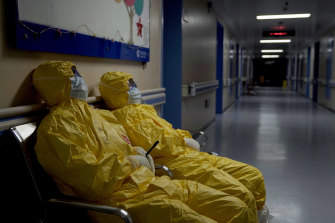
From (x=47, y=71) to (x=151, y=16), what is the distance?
1.95 m

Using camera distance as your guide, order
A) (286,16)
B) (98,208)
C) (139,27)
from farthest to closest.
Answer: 1. (286,16)
2. (139,27)
3. (98,208)

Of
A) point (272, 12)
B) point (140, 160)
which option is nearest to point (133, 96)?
point (140, 160)

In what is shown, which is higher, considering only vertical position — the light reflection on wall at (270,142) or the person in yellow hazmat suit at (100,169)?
the person in yellow hazmat suit at (100,169)

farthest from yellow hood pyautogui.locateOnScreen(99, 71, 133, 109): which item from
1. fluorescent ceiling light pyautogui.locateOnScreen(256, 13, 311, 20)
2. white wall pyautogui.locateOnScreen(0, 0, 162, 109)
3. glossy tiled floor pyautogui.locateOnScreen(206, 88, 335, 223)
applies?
fluorescent ceiling light pyautogui.locateOnScreen(256, 13, 311, 20)

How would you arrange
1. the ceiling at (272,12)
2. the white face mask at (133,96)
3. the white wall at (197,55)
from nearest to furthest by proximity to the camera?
the white face mask at (133,96)
the white wall at (197,55)
the ceiling at (272,12)

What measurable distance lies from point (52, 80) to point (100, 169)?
0.52 meters

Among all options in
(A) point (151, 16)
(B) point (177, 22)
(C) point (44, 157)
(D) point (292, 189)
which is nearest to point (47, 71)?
(C) point (44, 157)

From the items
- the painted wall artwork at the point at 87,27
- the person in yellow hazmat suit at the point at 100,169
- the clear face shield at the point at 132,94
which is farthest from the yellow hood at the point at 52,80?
the clear face shield at the point at 132,94

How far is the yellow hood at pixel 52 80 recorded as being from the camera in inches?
61.2

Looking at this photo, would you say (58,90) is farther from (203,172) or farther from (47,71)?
(203,172)

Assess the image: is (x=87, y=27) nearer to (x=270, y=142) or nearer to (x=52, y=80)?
(x=52, y=80)

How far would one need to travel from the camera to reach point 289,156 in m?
4.34

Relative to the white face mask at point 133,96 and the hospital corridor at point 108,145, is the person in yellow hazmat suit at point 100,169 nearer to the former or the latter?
the hospital corridor at point 108,145

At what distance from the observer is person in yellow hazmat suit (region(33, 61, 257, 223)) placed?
1.35 meters
